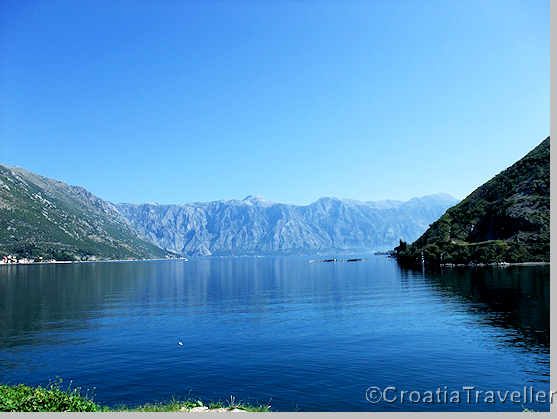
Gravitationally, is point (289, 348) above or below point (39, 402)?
below

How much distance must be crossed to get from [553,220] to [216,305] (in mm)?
101642

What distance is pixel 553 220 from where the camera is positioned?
22672 mm

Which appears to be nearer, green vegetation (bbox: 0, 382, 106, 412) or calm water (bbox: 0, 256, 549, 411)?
green vegetation (bbox: 0, 382, 106, 412)

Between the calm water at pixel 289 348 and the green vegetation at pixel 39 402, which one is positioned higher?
the green vegetation at pixel 39 402

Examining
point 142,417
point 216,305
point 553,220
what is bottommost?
point 216,305

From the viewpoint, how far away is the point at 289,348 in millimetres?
61438

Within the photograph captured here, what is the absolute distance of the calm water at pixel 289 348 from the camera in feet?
145

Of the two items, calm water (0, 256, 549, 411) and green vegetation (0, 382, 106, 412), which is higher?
green vegetation (0, 382, 106, 412)

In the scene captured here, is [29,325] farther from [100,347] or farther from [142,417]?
[142,417]

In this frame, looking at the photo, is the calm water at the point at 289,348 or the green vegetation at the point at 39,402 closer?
the green vegetation at the point at 39,402

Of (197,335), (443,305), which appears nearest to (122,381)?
(197,335)

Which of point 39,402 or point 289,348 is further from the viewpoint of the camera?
point 289,348

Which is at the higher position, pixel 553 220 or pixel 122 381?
pixel 553 220

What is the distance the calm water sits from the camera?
145 ft
